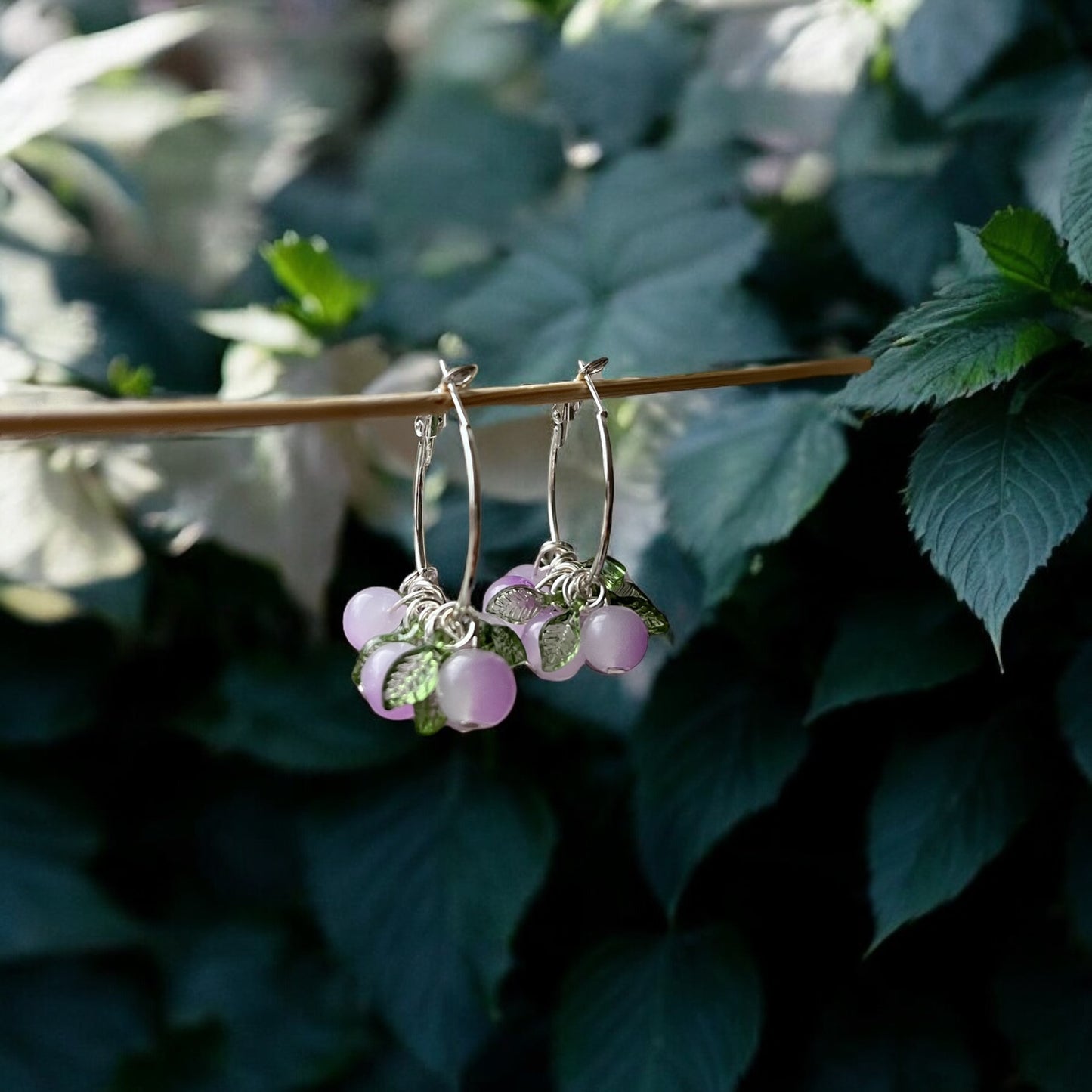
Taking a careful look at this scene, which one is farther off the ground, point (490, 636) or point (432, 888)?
point (490, 636)

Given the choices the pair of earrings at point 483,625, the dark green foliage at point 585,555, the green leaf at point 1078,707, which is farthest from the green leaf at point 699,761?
the pair of earrings at point 483,625

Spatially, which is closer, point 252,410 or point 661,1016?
point 252,410

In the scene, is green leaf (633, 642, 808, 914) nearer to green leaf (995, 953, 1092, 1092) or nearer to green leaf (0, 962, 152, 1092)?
green leaf (995, 953, 1092, 1092)

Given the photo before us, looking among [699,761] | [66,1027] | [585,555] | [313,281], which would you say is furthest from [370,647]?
[66,1027]

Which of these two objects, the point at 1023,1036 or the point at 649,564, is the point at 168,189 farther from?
the point at 1023,1036

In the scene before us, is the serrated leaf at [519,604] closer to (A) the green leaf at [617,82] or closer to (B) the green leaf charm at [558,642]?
(B) the green leaf charm at [558,642]

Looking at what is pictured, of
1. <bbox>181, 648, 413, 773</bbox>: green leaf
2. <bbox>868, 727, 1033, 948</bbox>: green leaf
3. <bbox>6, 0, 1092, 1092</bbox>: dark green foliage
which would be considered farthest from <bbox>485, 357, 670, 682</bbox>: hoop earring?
<bbox>181, 648, 413, 773</bbox>: green leaf

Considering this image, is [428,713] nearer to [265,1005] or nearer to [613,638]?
[613,638]
